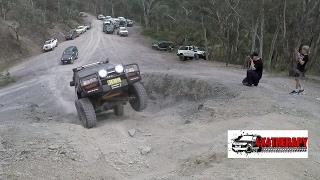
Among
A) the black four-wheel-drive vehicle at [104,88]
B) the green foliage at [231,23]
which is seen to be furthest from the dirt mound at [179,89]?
the green foliage at [231,23]

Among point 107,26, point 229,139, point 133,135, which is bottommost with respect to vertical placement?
point 107,26

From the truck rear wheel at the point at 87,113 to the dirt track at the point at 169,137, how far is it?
0.35 meters

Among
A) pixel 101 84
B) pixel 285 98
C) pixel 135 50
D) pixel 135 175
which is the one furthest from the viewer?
pixel 135 50

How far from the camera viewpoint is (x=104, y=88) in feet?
44.6

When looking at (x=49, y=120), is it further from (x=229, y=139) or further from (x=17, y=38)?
(x=17, y=38)

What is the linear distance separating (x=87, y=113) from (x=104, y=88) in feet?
3.10

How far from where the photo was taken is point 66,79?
93.8 ft

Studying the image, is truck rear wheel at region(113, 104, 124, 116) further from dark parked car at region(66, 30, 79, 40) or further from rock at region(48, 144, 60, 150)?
dark parked car at region(66, 30, 79, 40)

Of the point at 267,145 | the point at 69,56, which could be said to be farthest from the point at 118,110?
the point at 69,56

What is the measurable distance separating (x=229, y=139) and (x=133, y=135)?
391 cm

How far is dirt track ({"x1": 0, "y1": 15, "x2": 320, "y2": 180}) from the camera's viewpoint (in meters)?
9.09

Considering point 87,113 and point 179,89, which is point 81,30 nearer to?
point 179,89

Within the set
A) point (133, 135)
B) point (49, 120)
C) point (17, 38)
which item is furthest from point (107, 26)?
point (133, 135)

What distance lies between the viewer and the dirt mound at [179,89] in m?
17.8
